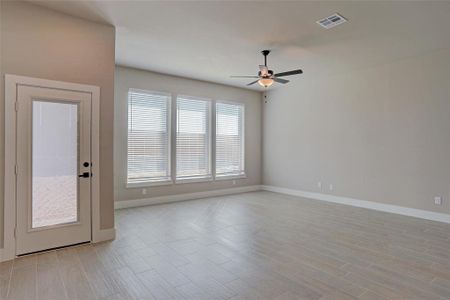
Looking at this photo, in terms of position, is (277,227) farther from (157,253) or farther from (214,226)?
(157,253)

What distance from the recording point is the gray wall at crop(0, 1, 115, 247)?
3295 mm

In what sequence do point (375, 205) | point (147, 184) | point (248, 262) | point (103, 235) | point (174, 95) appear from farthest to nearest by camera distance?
point (174, 95) → point (147, 184) → point (375, 205) → point (103, 235) → point (248, 262)

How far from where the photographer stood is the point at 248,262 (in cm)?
320

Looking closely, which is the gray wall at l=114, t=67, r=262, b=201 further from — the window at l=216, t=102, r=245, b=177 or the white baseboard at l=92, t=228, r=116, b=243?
the white baseboard at l=92, t=228, r=116, b=243

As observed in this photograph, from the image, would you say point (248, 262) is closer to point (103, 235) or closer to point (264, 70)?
point (103, 235)

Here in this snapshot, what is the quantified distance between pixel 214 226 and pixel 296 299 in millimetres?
2393

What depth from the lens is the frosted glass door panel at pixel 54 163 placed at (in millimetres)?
3486

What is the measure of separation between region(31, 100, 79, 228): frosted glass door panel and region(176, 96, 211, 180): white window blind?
10.6 ft

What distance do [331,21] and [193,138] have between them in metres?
4.39

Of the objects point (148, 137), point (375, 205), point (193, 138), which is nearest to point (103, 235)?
point (148, 137)

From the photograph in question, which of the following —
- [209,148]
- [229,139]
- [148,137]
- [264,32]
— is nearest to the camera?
[264,32]

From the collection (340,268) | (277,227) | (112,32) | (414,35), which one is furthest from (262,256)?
(414,35)

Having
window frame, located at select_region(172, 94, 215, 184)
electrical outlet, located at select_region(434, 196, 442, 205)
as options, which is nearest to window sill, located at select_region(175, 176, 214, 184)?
window frame, located at select_region(172, 94, 215, 184)

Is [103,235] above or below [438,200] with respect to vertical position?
below
